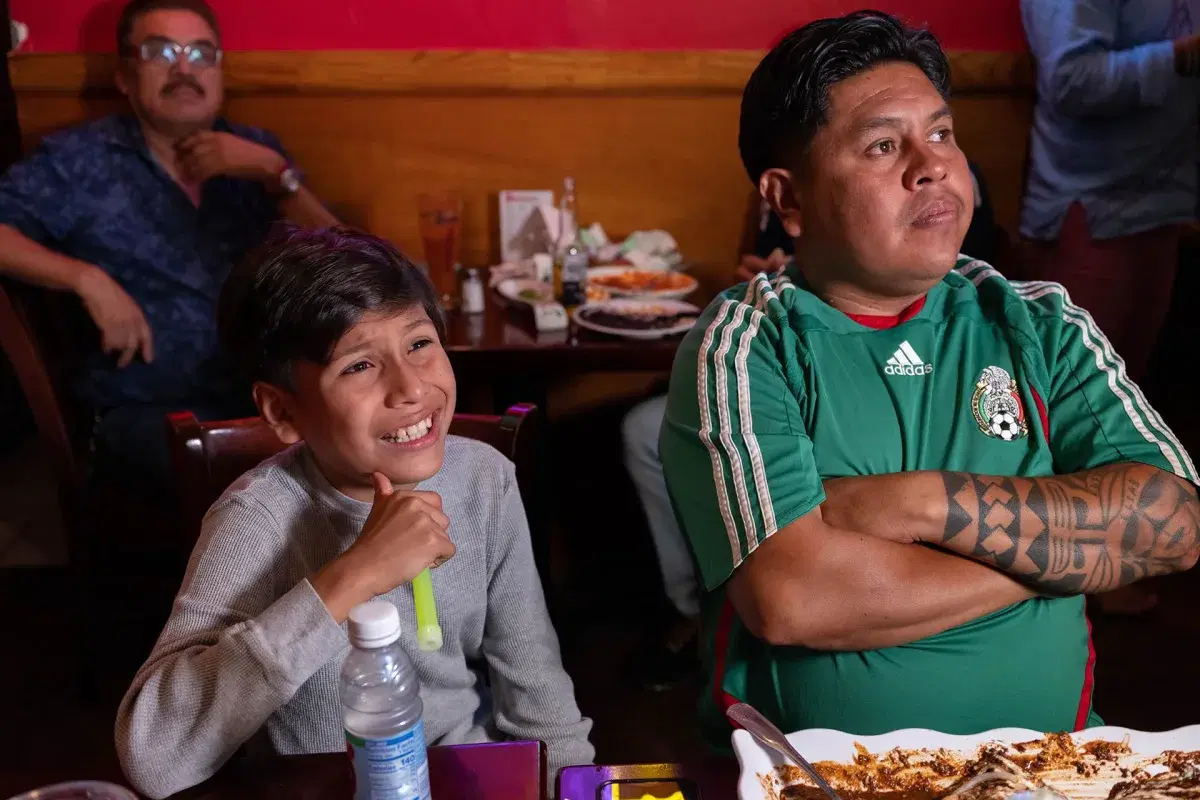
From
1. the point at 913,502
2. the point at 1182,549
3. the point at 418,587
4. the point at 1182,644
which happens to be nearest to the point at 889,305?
the point at 913,502

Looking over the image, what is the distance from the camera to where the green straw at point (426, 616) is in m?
0.92

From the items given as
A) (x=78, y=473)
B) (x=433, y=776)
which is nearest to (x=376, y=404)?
(x=433, y=776)

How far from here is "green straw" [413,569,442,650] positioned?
36.2 inches

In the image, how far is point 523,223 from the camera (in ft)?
9.98

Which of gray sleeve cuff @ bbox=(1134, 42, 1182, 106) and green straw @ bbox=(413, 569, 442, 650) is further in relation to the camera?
gray sleeve cuff @ bbox=(1134, 42, 1182, 106)

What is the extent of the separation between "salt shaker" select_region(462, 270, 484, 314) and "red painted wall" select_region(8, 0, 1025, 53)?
0.97m

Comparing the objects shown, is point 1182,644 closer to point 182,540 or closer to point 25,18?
point 182,540

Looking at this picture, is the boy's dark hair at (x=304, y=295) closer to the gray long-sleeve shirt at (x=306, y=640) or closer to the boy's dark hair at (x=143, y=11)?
the gray long-sleeve shirt at (x=306, y=640)

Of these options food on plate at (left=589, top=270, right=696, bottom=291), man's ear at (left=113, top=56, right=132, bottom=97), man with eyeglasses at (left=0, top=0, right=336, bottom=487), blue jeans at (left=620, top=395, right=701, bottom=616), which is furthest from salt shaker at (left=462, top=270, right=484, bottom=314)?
man's ear at (left=113, top=56, right=132, bottom=97)

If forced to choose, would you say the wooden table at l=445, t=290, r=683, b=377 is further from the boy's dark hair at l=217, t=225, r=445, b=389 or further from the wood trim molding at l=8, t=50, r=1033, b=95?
the wood trim molding at l=8, t=50, r=1033, b=95

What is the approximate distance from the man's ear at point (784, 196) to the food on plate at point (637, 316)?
881 mm

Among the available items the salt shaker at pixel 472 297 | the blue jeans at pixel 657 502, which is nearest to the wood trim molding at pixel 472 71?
the salt shaker at pixel 472 297

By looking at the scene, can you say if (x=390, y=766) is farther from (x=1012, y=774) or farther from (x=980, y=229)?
(x=980, y=229)

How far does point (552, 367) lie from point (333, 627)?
4.44 ft
